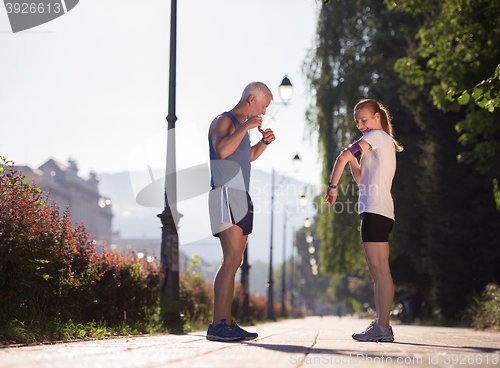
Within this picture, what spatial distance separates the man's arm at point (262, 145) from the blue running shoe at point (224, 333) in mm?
1522

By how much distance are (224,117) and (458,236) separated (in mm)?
14805

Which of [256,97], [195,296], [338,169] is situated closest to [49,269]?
[256,97]

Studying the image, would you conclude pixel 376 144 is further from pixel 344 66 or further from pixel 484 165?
pixel 344 66

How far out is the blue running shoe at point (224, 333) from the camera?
434cm

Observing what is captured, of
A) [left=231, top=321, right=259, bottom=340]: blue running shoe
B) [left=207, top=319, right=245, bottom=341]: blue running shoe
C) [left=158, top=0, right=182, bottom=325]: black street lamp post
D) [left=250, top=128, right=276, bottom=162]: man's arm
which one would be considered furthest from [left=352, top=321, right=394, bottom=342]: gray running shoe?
[left=158, top=0, right=182, bottom=325]: black street lamp post

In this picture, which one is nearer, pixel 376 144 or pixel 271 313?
pixel 376 144

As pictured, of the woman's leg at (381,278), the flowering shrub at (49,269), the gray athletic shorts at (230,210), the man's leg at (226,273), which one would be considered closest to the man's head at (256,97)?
the gray athletic shorts at (230,210)

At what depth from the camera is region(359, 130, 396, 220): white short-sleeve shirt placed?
15.2ft

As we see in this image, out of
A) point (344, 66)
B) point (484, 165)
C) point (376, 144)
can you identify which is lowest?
point (376, 144)

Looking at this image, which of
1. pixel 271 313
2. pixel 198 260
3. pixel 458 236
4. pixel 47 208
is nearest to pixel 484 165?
pixel 458 236

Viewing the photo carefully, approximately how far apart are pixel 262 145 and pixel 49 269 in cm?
270

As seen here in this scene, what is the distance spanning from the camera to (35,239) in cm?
565

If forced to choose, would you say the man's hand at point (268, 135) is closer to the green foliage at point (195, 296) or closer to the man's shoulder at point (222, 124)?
the man's shoulder at point (222, 124)

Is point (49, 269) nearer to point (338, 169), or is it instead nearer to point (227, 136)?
point (227, 136)
